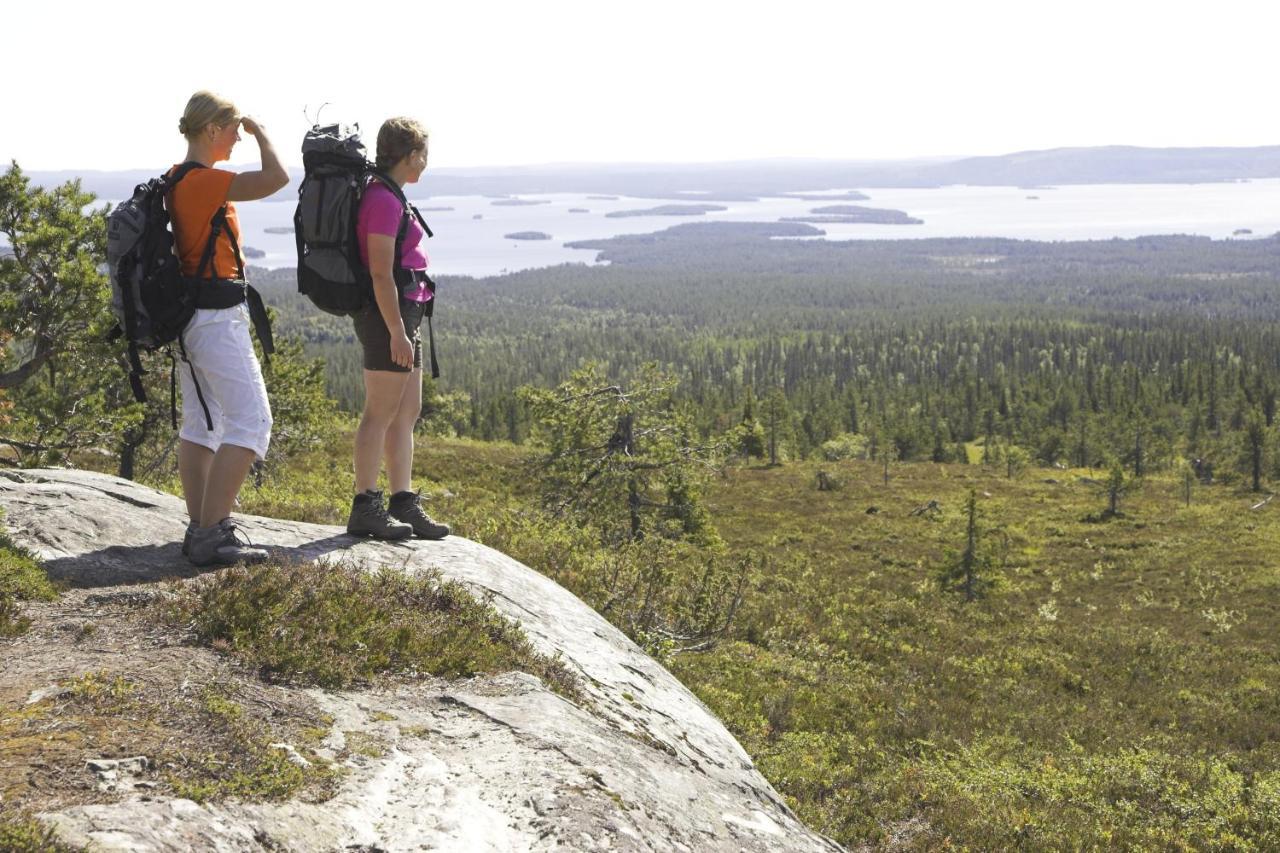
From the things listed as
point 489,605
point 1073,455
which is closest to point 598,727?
point 489,605

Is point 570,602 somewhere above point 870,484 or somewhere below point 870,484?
above

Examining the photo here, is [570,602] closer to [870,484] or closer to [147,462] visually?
[147,462]

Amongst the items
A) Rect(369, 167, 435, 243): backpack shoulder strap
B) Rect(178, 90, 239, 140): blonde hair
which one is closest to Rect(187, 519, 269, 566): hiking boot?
Rect(369, 167, 435, 243): backpack shoulder strap

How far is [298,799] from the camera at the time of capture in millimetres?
3637

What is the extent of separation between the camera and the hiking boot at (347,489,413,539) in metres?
7.37

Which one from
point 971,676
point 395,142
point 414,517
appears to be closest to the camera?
point 395,142

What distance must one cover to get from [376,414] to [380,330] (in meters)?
0.70

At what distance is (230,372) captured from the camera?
5.97 m

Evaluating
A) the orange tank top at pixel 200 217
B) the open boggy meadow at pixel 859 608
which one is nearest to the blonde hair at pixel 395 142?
the orange tank top at pixel 200 217

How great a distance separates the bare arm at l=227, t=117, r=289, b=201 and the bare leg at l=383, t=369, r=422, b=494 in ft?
5.81

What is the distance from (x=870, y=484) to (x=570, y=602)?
61.5 meters

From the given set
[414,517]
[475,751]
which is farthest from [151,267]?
[475,751]

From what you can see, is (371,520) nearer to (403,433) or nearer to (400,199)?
(403,433)

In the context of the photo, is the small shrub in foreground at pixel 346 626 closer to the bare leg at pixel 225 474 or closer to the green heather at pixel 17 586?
the bare leg at pixel 225 474
